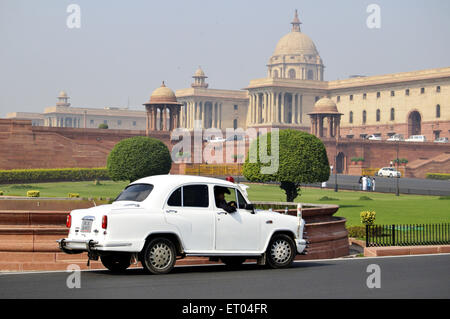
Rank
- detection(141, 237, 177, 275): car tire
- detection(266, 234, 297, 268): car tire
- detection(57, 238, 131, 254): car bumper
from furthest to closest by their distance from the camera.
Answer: detection(266, 234, 297, 268): car tire
detection(141, 237, 177, 275): car tire
detection(57, 238, 131, 254): car bumper

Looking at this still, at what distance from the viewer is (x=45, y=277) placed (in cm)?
1373

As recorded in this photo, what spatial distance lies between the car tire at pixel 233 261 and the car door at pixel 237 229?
0.60 metres

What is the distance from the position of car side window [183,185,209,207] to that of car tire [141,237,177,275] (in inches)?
35.6

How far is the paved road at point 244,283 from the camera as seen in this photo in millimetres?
11547

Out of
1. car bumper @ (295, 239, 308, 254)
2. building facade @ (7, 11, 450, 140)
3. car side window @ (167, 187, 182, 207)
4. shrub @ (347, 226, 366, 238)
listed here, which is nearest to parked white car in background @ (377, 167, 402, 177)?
building facade @ (7, 11, 450, 140)

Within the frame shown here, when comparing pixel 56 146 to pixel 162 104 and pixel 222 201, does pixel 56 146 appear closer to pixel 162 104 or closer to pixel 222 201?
pixel 162 104

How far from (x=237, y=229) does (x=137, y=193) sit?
1.93 metres

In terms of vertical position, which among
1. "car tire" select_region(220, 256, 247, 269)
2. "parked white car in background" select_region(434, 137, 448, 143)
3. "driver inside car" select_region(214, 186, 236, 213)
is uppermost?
"parked white car in background" select_region(434, 137, 448, 143)

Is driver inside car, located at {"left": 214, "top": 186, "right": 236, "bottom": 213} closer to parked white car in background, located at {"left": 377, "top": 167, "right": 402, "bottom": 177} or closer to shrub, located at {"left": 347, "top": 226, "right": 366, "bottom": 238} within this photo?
shrub, located at {"left": 347, "top": 226, "right": 366, "bottom": 238}

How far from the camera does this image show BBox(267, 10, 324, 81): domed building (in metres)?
162

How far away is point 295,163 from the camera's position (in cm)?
3997

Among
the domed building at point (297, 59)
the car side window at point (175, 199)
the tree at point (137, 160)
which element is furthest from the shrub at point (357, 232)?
the domed building at point (297, 59)

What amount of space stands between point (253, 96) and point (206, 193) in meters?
122

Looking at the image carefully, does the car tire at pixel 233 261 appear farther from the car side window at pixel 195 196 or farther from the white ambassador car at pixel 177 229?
the car side window at pixel 195 196
